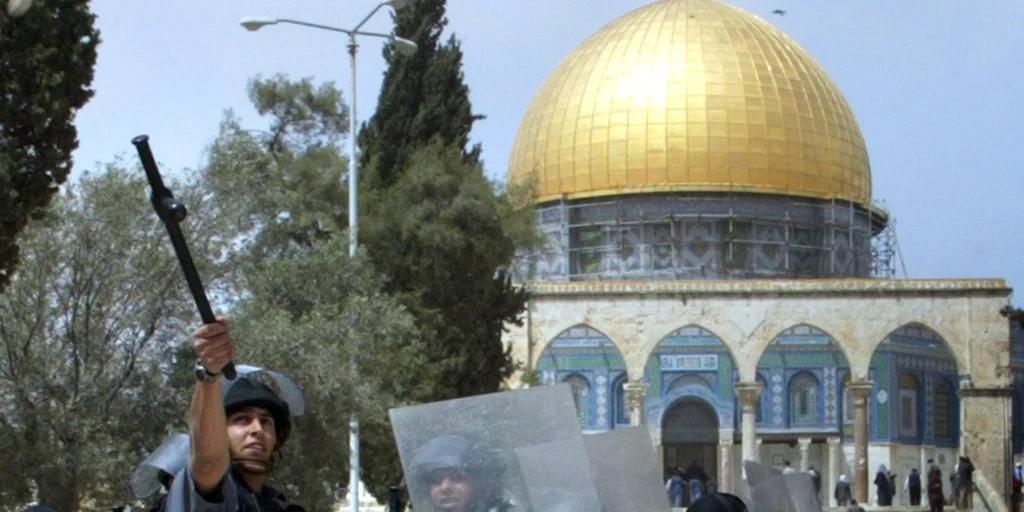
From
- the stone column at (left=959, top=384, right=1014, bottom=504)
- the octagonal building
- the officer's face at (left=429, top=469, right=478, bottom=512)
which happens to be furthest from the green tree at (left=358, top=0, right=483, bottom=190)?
the officer's face at (left=429, top=469, right=478, bottom=512)

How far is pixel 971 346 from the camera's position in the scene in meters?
45.8

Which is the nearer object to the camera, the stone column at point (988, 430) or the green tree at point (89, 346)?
the green tree at point (89, 346)

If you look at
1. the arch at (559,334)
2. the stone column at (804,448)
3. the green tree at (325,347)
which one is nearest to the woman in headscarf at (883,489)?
the stone column at (804,448)

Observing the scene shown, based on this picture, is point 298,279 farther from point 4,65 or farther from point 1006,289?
point 1006,289

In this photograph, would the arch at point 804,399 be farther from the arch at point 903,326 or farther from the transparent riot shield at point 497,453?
the transparent riot shield at point 497,453

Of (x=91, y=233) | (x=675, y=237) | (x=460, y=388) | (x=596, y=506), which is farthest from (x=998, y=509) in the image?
(x=596, y=506)

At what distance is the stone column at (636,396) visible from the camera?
46.0 metres

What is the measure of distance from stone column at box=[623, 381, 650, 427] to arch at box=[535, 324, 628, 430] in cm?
184

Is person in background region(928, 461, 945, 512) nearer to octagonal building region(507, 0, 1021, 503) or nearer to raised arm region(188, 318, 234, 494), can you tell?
octagonal building region(507, 0, 1021, 503)

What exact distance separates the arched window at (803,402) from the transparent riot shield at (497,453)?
43389mm

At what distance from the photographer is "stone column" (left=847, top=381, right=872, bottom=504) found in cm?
4484

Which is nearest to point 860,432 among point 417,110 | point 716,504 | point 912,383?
point 912,383

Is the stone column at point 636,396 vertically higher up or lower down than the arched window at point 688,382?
lower down

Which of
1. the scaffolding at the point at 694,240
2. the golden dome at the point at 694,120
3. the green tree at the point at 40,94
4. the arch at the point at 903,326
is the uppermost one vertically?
the golden dome at the point at 694,120
